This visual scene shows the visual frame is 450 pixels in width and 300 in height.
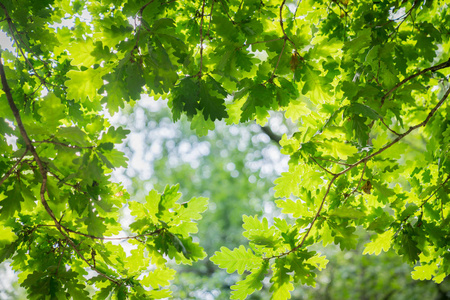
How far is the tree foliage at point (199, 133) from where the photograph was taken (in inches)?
59.0

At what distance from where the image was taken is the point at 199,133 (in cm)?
182

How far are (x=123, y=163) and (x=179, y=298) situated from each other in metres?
7.11

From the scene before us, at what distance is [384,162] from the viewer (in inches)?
76.0

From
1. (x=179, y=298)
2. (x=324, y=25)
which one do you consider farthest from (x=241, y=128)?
(x=324, y=25)

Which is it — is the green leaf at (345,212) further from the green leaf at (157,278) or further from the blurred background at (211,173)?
the blurred background at (211,173)

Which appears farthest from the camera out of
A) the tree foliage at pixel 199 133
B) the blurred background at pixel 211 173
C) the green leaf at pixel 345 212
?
the blurred background at pixel 211 173

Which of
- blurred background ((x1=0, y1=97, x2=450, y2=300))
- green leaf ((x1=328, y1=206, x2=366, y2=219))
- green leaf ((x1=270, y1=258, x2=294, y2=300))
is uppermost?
blurred background ((x1=0, y1=97, x2=450, y2=300))

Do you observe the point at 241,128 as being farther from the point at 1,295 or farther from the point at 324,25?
the point at 324,25

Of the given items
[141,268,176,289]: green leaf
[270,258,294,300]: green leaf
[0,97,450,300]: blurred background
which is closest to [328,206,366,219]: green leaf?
[270,258,294,300]: green leaf

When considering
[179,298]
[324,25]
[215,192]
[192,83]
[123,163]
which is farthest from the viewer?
[215,192]

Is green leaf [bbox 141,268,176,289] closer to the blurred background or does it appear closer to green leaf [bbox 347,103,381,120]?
green leaf [bbox 347,103,381,120]

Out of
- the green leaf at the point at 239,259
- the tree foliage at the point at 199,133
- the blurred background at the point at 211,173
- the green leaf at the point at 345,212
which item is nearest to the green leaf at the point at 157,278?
the tree foliage at the point at 199,133

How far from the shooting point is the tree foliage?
4.92 ft

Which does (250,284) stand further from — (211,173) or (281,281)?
(211,173)
